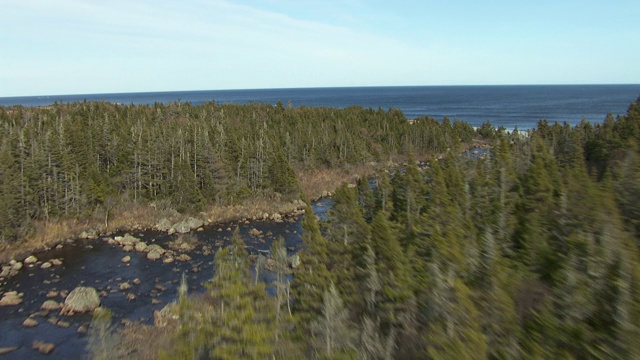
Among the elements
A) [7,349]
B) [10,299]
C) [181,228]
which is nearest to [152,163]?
[181,228]

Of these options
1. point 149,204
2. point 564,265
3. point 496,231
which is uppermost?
point 564,265

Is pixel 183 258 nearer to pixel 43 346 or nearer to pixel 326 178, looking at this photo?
pixel 43 346

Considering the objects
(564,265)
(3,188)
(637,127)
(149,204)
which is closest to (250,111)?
(149,204)

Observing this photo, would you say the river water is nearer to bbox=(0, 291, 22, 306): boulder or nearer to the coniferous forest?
bbox=(0, 291, 22, 306): boulder

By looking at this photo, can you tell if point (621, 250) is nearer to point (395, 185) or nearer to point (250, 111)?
point (395, 185)

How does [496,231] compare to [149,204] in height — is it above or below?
above

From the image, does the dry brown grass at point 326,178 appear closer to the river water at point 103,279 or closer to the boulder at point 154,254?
the river water at point 103,279

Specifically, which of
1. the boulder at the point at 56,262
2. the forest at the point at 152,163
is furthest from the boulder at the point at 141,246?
the forest at the point at 152,163
